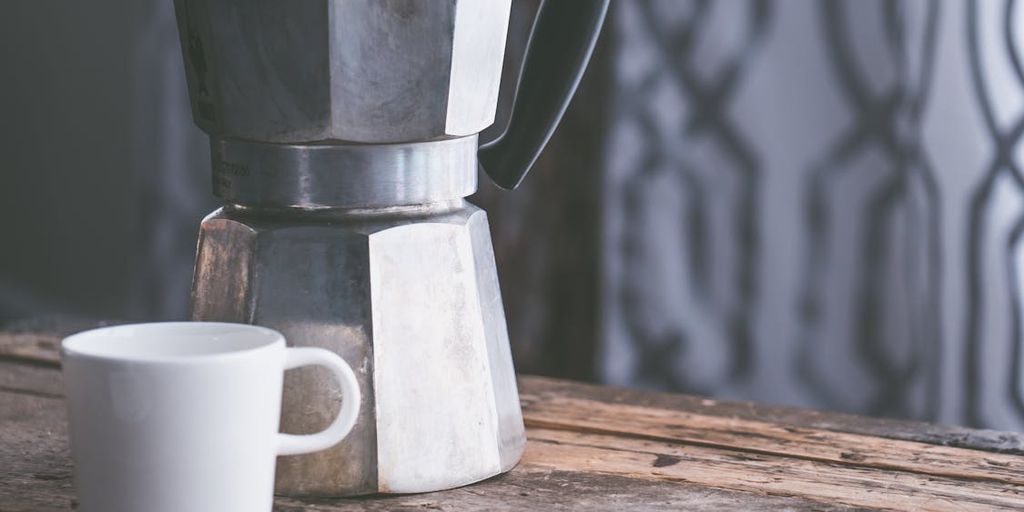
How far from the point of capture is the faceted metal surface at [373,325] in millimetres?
492

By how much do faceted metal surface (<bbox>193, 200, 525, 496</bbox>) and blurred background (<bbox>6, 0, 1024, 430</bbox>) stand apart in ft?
2.03

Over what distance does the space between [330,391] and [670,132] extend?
0.76 m

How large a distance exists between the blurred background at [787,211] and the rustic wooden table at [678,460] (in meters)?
0.44

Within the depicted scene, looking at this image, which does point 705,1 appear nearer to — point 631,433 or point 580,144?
point 580,144

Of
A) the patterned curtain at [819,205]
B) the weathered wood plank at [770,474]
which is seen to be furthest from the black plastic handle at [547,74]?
the patterned curtain at [819,205]

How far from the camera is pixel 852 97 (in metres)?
1.10

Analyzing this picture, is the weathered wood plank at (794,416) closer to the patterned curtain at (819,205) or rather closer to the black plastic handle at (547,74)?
the black plastic handle at (547,74)

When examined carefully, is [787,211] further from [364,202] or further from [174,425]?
[174,425]

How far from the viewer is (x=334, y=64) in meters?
0.47

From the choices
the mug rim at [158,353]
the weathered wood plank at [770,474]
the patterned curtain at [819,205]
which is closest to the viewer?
the mug rim at [158,353]

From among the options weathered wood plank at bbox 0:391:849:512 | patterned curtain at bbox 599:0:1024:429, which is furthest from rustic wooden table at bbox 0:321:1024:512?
patterned curtain at bbox 599:0:1024:429

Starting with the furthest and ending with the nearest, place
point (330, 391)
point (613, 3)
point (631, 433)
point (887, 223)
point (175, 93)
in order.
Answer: point (175, 93) < point (613, 3) < point (887, 223) < point (631, 433) < point (330, 391)

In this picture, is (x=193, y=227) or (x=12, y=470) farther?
(x=193, y=227)

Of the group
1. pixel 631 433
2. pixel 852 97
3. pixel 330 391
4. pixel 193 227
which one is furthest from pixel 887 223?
pixel 193 227
